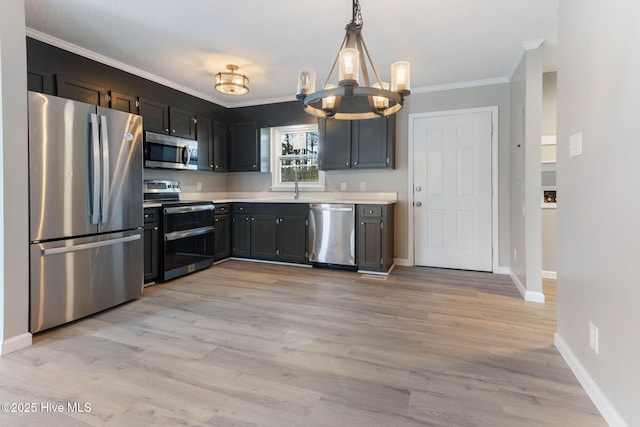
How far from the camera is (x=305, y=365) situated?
1.96 meters

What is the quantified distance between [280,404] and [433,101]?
4.08m

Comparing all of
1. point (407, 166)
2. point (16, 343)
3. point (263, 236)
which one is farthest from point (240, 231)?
point (16, 343)

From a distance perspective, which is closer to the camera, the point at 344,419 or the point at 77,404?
the point at 344,419

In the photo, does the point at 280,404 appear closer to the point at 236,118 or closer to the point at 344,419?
the point at 344,419

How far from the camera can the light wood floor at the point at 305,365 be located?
1524 millimetres

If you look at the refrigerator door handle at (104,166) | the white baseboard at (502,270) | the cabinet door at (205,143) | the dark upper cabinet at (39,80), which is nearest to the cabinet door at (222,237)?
the cabinet door at (205,143)

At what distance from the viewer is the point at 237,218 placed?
4887 millimetres

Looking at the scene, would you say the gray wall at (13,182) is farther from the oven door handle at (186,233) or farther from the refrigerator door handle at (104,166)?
the oven door handle at (186,233)

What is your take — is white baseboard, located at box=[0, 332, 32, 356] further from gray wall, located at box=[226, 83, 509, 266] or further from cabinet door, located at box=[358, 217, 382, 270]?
gray wall, located at box=[226, 83, 509, 266]

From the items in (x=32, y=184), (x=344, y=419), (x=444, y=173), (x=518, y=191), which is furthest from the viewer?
(x=444, y=173)

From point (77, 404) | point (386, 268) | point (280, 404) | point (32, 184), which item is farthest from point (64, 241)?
point (386, 268)

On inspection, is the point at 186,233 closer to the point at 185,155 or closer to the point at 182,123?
the point at 185,155

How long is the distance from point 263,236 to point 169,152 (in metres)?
1.65

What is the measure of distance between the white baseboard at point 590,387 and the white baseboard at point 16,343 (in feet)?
10.8
